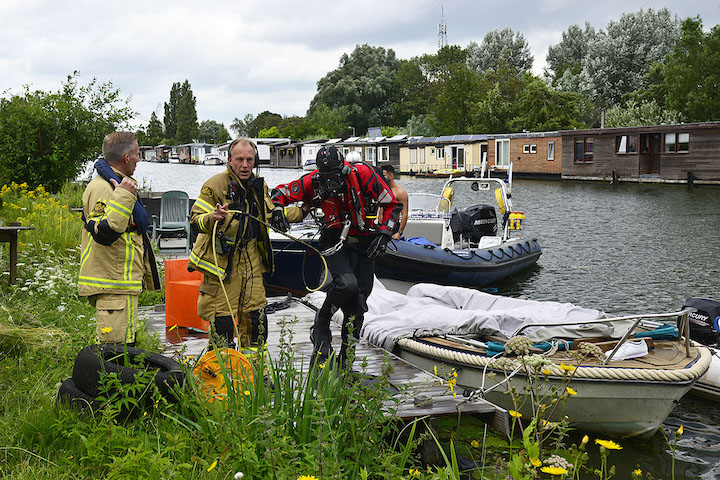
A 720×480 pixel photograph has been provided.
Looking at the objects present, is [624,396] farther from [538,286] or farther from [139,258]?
[538,286]

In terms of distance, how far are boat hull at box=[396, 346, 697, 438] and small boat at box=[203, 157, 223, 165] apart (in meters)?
105

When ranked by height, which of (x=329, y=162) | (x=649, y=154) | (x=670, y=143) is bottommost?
(x=329, y=162)

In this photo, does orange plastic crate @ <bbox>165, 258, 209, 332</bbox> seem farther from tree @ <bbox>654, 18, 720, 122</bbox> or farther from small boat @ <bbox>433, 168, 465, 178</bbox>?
small boat @ <bbox>433, 168, 465, 178</bbox>

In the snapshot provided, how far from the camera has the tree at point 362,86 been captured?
98062mm

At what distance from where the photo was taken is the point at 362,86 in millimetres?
98875

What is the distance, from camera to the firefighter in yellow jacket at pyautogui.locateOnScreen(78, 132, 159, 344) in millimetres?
4027

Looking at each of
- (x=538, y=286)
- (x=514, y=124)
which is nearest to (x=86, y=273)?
(x=538, y=286)

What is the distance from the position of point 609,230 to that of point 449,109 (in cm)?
4950

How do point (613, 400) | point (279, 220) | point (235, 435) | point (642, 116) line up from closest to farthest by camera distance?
point (235, 435) → point (279, 220) → point (613, 400) → point (642, 116)

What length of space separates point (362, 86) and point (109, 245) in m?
97.3

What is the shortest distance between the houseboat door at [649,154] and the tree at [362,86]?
2338 inches

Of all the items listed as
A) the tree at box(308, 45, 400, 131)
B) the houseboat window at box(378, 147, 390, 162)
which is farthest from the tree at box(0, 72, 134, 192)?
the tree at box(308, 45, 400, 131)

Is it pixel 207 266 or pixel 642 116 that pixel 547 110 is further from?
pixel 207 266

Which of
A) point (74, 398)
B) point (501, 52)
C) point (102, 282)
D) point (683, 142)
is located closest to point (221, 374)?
point (74, 398)
